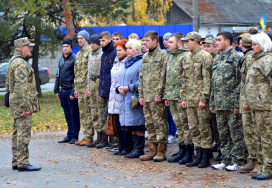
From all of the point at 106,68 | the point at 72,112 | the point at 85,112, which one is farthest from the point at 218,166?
the point at 72,112

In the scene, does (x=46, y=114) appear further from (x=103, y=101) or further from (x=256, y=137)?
(x=256, y=137)

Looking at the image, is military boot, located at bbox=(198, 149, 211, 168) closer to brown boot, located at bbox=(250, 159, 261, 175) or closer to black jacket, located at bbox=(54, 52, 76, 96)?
brown boot, located at bbox=(250, 159, 261, 175)

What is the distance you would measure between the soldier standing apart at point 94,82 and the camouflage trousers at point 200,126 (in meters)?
2.71

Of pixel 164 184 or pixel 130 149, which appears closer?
pixel 164 184

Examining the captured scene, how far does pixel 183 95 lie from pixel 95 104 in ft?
9.09

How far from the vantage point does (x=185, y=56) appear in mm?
8141

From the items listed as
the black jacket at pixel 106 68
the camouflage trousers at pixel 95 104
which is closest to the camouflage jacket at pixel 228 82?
the black jacket at pixel 106 68

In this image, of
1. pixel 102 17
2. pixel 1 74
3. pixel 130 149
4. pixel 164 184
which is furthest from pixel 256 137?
Answer: pixel 1 74

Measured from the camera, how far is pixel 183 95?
26.4ft

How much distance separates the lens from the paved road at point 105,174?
6789 mm

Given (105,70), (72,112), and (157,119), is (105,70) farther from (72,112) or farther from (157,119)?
(157,119)

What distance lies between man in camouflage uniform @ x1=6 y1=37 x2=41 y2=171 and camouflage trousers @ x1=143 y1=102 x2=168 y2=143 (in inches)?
80.0

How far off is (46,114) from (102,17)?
5.86 m

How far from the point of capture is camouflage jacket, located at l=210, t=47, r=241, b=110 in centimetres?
743
